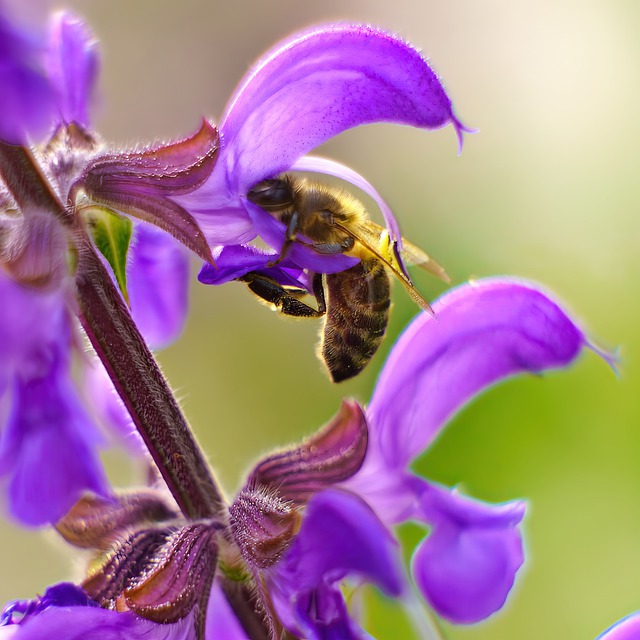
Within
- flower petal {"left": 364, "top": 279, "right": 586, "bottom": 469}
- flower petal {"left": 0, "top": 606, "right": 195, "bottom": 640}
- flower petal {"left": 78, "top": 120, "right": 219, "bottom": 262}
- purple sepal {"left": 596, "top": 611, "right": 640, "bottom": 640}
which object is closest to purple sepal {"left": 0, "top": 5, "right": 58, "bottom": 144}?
flower petal {"left": 78, "top": 120, "right": 219, "bottom": 262}

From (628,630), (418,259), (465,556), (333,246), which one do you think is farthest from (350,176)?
(628,630)

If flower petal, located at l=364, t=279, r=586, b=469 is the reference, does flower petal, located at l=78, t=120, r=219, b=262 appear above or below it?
above

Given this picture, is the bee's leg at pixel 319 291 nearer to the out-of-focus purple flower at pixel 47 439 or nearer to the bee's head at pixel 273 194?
the bee's head at pixel 273 194

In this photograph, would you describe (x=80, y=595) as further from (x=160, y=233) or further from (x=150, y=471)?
(x=160, y=233)

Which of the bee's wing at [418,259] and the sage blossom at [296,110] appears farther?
the bee's wing at [418,259]

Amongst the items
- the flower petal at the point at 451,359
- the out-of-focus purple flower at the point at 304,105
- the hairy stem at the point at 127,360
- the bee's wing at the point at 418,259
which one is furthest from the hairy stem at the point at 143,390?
the bee's wing at the point at 418,259

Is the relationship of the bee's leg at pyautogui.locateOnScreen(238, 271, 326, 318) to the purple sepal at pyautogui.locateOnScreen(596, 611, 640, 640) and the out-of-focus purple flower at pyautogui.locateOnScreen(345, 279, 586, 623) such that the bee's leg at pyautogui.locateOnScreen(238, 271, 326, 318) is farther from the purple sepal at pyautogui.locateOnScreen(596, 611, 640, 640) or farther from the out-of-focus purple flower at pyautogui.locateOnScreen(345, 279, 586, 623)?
the purple sepal at pyautogui.locateOnScreen(596, 611, 640, 640)
